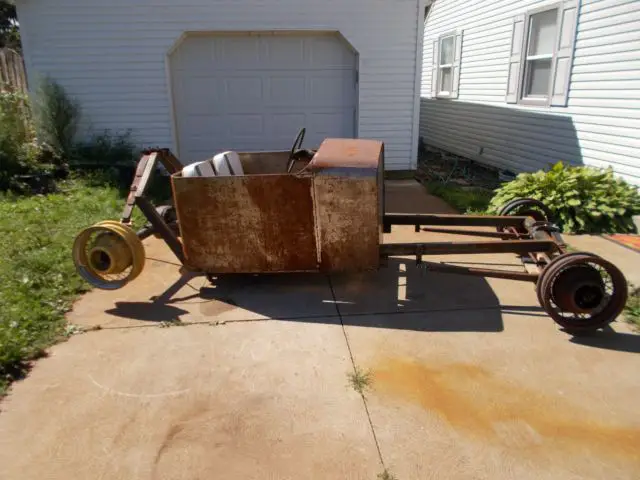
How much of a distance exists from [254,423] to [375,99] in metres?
7.77

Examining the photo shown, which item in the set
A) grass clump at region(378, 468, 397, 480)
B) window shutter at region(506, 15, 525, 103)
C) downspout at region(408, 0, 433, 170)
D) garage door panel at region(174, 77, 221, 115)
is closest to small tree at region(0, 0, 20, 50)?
garage door panel at region(174, 77, 221, 115)

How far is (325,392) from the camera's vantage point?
10.2 feet

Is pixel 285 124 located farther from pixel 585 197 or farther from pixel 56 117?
pixel 585 197

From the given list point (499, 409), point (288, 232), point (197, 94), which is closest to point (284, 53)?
point (197, 94)

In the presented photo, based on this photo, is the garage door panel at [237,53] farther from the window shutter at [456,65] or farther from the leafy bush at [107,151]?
the window shutter at [456,65]

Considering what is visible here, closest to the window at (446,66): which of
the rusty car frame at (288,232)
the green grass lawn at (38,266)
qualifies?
the green grass lawn at (38,266)

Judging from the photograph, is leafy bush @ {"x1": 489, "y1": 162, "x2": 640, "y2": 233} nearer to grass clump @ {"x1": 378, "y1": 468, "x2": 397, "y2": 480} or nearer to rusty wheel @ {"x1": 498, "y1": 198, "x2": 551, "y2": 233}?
rusty wheel @ {"x1": 498, "y1": 198, "x2": 551, "y2": 233}

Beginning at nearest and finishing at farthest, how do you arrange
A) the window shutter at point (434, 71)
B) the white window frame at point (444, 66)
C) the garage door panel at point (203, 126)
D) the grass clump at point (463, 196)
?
the grass clump at point (463, 196)
the garage door panel at point (203, 126)
the white window frame at point (444, 66)
the window shutter at point (434, 71)

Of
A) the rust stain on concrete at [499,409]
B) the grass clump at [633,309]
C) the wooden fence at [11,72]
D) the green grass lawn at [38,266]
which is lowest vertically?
the rust stain on concrete at [499,409]

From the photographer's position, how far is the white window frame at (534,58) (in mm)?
8099

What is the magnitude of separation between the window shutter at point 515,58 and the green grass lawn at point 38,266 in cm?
736

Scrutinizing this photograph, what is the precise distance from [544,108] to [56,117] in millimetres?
8638

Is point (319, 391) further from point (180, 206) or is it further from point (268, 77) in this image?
point (268, 77)

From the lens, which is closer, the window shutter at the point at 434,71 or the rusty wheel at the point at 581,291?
the rusty wheel at the point at 581,291
